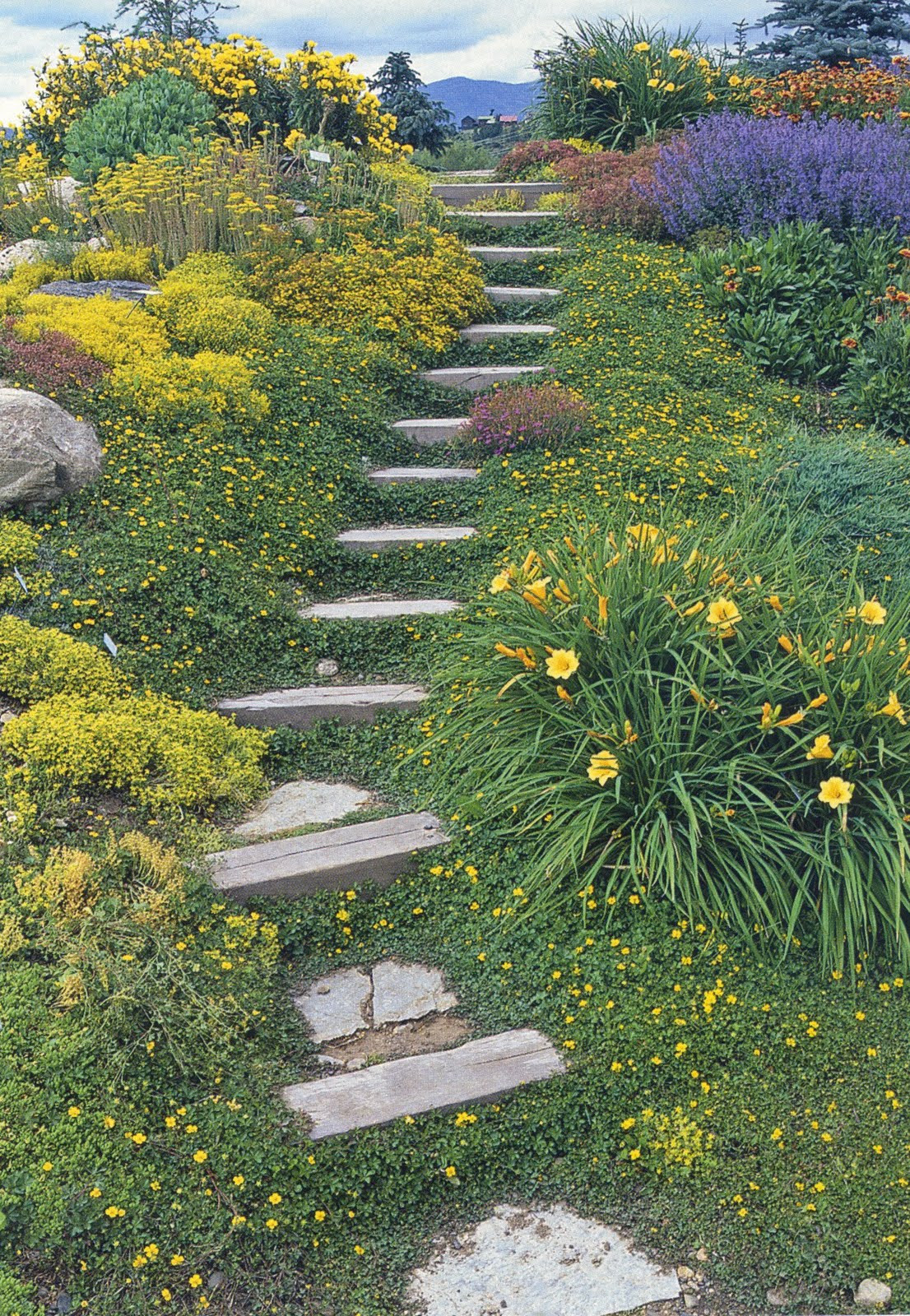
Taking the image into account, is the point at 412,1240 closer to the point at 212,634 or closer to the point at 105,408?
the point at 212,634

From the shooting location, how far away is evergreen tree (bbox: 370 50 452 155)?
16469 millimetres

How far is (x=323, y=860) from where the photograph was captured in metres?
4.27

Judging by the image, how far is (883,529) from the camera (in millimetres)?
6098

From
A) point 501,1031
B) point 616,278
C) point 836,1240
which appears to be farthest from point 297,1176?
point 616,278

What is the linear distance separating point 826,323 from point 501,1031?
680 centimetres

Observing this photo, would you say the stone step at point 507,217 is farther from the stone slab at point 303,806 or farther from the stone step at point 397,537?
the stone slab at point 303,806

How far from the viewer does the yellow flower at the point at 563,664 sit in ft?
12.9

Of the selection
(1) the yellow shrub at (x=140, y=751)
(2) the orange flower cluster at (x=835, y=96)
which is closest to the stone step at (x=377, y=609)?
(1) the yellow shrub at (x=140, y=751)

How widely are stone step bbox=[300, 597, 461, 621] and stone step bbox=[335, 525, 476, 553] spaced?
53 cm

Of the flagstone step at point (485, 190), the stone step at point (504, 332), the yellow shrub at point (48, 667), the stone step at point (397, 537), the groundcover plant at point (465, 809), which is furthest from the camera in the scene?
the flagstone step at point (485, 190)

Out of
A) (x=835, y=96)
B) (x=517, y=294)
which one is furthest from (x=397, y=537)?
(x=835, y=96)

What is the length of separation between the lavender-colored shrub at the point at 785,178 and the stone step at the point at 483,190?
5.55 ft

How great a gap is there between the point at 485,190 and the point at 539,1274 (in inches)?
471

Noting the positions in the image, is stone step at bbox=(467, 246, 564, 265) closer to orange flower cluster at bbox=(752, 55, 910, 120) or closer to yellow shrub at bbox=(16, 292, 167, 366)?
orange flower cluster at bbox=(752, 55, 910, 120)
